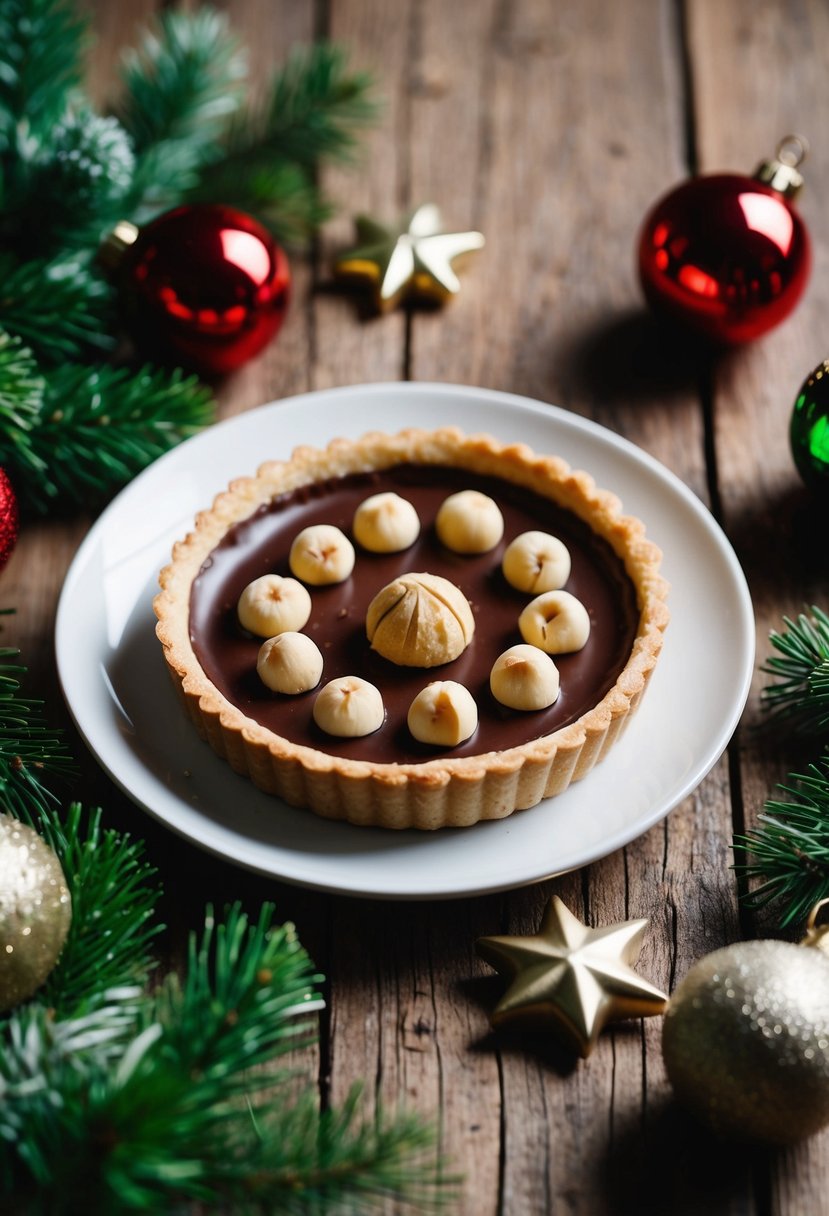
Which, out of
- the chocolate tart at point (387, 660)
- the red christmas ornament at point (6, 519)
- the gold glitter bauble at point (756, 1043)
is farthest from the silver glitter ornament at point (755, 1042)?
the red christmas ornament at point (6, 519)

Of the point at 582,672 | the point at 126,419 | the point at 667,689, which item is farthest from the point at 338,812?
the point at 126,419

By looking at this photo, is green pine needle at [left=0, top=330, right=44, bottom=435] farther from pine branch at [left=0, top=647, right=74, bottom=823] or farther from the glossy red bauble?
the glossy red bauble

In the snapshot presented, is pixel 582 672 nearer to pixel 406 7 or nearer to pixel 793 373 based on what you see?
pixel 793 373

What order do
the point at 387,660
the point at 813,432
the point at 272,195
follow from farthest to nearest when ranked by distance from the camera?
the point at 272,195 < the point at 813,432 < the point at 387,660

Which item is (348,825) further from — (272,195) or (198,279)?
(272,195)

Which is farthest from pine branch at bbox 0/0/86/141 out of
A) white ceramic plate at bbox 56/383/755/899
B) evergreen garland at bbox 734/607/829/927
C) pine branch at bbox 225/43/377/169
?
evergreen garland at bbox 734/607/829/927

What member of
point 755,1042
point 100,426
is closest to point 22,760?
point 100,426
